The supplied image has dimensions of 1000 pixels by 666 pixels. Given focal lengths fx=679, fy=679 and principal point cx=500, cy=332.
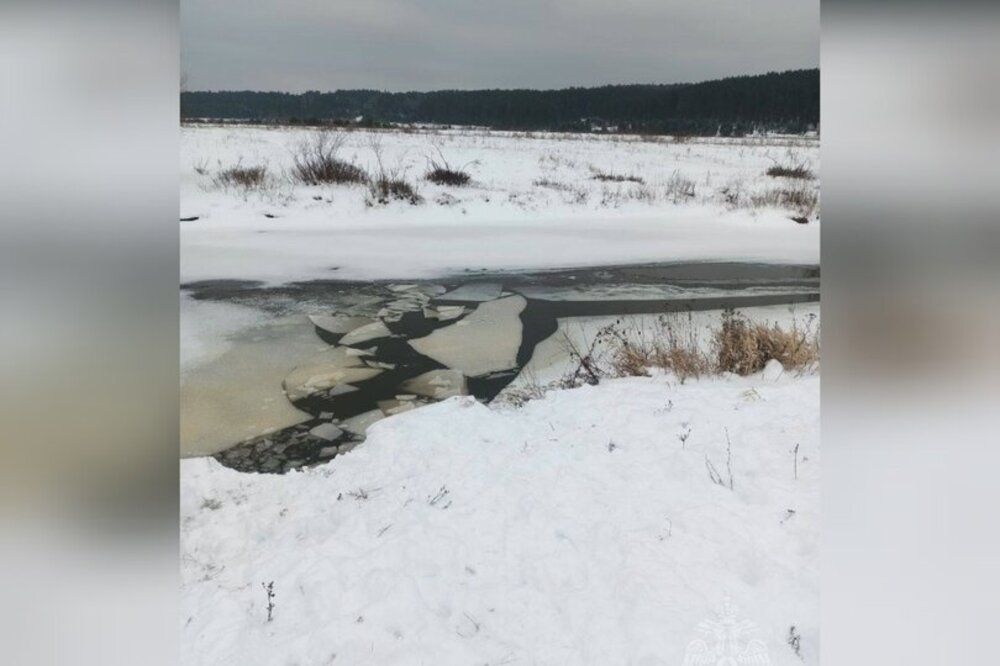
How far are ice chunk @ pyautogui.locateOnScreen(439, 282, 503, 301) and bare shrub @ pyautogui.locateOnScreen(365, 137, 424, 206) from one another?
3.44 feet

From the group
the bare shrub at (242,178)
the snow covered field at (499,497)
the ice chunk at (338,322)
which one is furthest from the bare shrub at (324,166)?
the ice chunk at (338,322)

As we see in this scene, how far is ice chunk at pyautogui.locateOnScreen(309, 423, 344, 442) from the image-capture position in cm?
208

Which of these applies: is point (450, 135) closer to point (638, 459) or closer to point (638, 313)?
point (638, 313)

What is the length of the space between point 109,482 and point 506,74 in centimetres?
193

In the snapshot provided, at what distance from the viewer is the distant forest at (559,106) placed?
2.62 m

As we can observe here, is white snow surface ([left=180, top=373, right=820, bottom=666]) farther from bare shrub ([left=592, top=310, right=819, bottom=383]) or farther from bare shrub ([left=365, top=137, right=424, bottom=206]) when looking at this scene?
bare shrub ([left=365, top=137, right=424, bottom=206])

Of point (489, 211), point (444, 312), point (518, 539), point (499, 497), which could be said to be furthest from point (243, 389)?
point (489, 211)

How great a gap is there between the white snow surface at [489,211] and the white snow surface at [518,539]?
1.01m

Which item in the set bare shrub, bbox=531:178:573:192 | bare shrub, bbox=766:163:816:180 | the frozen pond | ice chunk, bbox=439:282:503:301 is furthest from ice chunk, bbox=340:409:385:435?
bare shrub, bbox=766:163:816:180

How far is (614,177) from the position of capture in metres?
3.95

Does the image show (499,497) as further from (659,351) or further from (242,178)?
(242,178)

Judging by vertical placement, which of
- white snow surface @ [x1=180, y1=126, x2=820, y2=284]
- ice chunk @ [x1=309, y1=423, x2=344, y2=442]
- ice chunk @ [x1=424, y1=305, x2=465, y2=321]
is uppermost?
white snow surface @ [x1=180, y1=126, x2=820, y2=284]

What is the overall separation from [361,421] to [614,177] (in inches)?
95.4

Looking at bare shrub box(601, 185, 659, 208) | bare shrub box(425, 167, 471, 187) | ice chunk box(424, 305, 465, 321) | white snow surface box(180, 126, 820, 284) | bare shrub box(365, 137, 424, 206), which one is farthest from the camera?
bare shrub box(425, 167, 471, 187)
